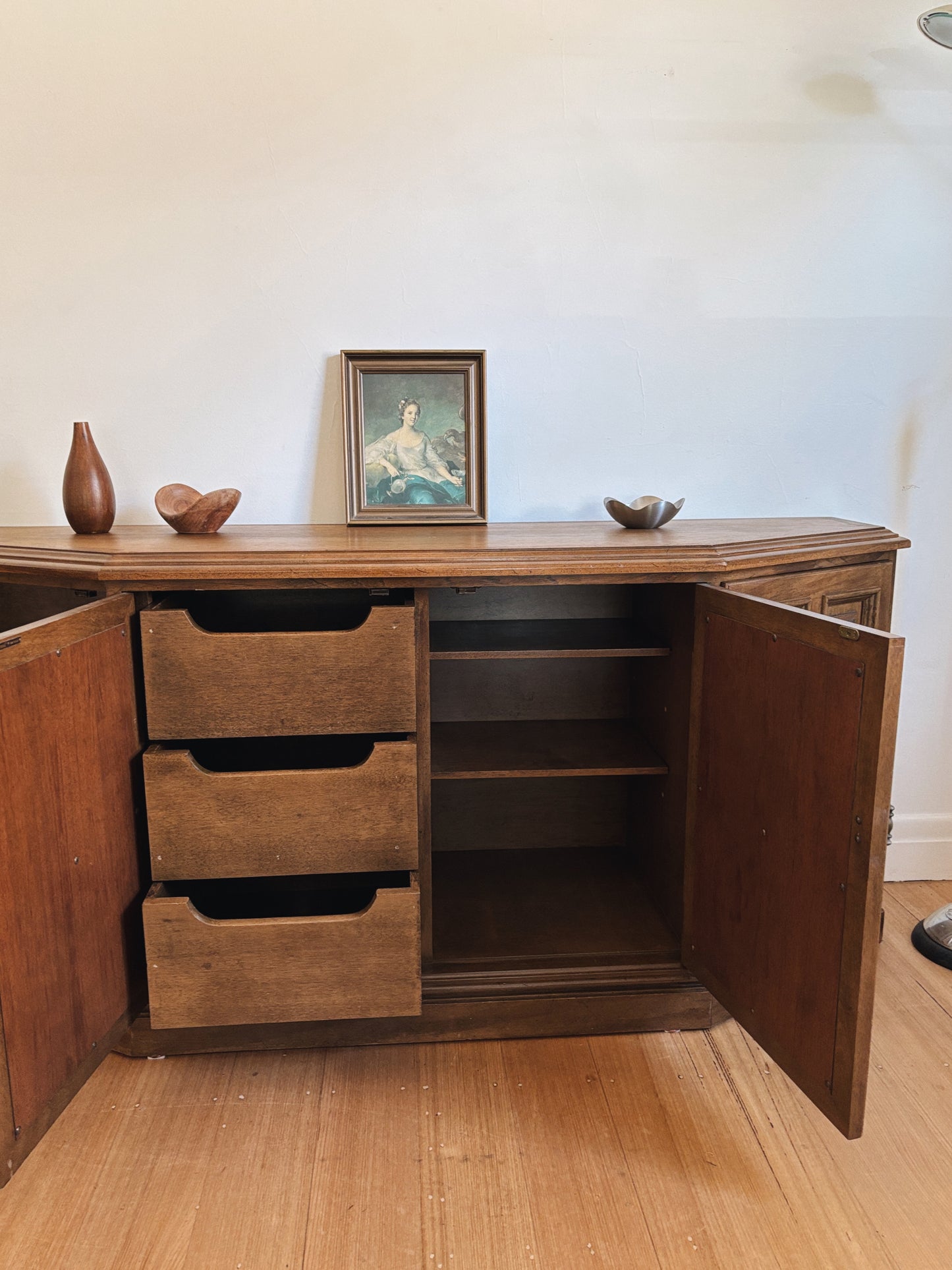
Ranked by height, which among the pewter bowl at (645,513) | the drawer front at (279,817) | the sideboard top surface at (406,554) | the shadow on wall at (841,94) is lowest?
the drawer front at (279,817)

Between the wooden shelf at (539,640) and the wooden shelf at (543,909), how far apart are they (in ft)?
1.67

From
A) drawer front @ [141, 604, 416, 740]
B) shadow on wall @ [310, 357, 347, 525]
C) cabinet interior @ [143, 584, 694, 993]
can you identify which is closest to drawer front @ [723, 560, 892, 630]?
cabinet interior @ [143, 584, 694, 993]

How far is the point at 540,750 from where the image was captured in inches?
66.2

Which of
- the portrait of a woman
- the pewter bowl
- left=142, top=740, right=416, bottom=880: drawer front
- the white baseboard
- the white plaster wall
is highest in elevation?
the white plaster wall

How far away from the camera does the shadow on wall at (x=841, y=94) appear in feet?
5.90

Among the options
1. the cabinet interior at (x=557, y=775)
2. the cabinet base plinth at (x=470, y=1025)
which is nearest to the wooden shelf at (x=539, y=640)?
the cabinet interior at (x=557, y=775)

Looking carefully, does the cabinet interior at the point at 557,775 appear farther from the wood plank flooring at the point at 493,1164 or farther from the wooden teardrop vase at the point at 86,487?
the wooden teardrop vase at the point at 86,487

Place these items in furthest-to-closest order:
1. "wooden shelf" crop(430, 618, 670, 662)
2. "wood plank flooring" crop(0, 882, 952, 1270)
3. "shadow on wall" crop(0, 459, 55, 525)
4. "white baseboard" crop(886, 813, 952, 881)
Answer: "white baseboard" crop(886, 813, 952, 881) → "shadow on wall" crop(0, 459, 55, 525) → "wooden shelf" crop(430, 618, 670, 662) → "wood plank flooring" crop(0, 882, 952, 1270)

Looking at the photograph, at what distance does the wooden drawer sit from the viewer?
1.32 metres

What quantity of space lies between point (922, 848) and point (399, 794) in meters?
1.45

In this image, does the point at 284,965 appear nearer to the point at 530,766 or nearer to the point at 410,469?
the point at 530,766

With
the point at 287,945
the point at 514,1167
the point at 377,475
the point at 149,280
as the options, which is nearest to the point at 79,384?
the point at 149,280

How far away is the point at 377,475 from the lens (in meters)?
1.81

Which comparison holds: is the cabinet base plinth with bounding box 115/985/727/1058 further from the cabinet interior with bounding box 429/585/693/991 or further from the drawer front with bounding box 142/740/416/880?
the drawer front with bounding box 142/740/416/880
